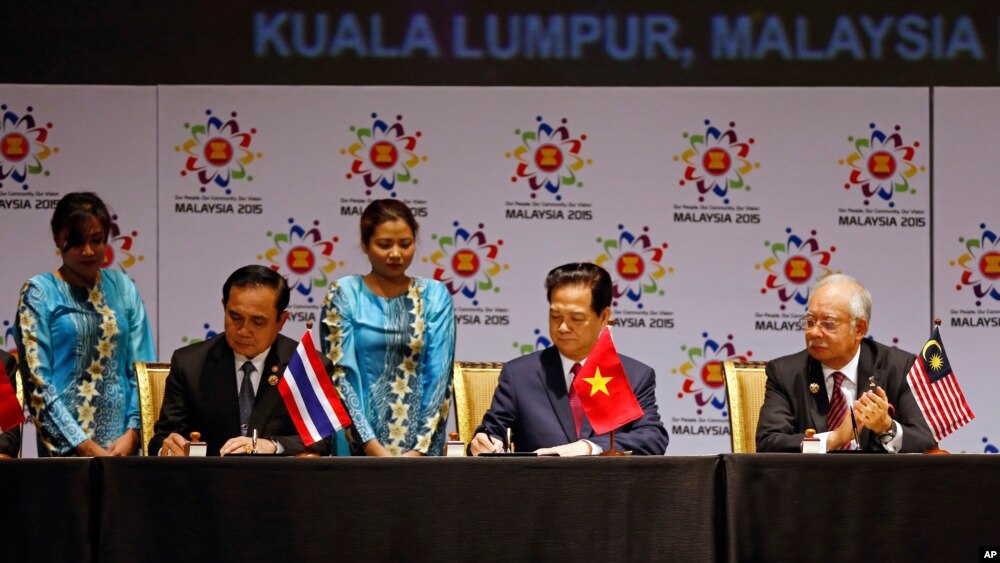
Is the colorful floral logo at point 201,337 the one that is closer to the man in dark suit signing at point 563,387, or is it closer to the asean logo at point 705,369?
the asean logo at point 705,369

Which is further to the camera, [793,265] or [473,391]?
[793,265]

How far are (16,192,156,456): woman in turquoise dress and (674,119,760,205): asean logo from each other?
2.60 m

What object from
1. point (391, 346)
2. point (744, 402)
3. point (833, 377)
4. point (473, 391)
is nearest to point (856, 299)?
point (833, 377)

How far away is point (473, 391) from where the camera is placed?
4328 millimetres

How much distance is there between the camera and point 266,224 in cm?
580

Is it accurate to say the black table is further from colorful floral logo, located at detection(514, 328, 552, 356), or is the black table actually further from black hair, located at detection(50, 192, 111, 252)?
colorful floral logo, located at detection(514, 328, 552, 356)

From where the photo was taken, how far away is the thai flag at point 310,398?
3562mm

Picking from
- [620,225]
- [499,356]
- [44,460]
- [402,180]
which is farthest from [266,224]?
[44,460]

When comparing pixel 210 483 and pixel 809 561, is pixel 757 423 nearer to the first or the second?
pixel 809 561

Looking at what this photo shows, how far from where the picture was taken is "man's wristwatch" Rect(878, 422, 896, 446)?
3666mm

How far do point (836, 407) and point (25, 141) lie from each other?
3.86 metres

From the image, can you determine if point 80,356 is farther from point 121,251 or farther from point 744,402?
point 744,402

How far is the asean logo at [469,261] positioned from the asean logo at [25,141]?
1821 mm

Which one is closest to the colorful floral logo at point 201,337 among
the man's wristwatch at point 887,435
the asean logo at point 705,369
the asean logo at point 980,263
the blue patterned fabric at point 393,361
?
the blue patterned fabric at point 393,361
